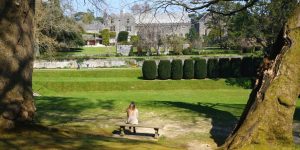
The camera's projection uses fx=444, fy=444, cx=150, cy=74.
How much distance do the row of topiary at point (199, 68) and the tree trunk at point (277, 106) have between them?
30.4 metres

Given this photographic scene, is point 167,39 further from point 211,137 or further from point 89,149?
point 89,149

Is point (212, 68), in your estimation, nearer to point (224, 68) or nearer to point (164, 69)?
point (224, 68)

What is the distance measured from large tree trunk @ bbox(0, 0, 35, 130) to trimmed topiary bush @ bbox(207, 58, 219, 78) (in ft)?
107

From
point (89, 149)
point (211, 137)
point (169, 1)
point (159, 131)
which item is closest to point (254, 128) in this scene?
point (89, 149)

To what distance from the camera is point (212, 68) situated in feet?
133

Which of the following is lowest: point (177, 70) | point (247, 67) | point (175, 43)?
point (177, 70)

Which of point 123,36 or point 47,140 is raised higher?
point 123,36

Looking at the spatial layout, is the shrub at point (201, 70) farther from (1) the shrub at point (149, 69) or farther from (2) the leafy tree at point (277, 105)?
(2) the leafy tree at point (277, 105)

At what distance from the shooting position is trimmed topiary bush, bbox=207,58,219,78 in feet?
133

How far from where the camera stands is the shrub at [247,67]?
41.2 metres

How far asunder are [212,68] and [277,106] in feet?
106

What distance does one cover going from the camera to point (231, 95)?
101 ft

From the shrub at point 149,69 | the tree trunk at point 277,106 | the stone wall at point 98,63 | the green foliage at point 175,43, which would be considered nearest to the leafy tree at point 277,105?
the tree trunk at point 277,106

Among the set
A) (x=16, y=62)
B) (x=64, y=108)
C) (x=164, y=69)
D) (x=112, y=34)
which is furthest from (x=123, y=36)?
(x=16, y=62)
